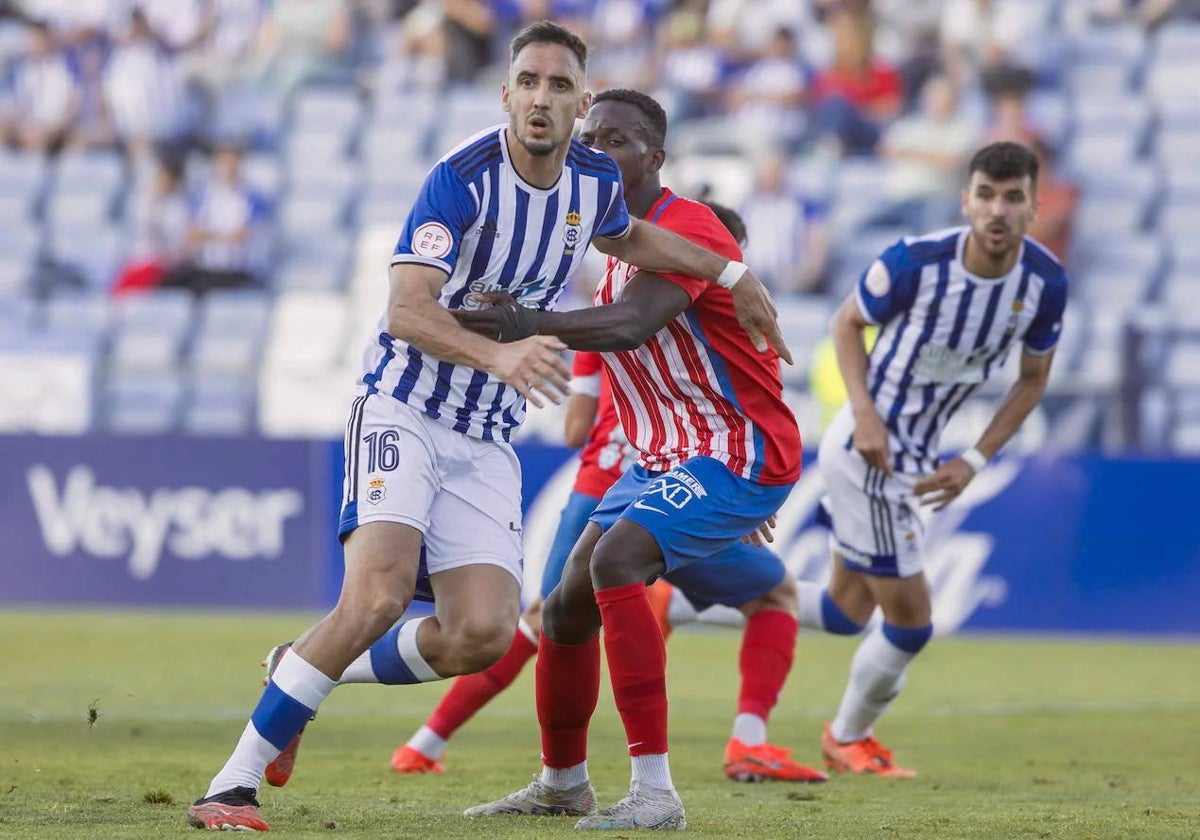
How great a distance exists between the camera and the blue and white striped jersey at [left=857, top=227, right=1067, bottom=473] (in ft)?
24.8

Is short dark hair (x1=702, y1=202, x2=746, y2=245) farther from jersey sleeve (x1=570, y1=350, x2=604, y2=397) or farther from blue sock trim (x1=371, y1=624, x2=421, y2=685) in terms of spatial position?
blue sock trim (x1=371, y1=624, x2=421, y2=685)

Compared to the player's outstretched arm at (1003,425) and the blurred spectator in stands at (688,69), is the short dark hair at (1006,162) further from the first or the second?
the blurred spectator in stands at (688,69)

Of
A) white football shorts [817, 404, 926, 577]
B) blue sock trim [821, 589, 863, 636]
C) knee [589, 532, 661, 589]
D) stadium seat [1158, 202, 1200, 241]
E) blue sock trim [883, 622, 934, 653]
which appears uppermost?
stadium seat [1158, 202, 1200, 241]

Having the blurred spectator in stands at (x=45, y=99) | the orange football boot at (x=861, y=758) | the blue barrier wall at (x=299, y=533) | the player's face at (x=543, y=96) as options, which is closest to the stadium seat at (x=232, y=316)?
the blue barrier wall at (x=299, y=533)

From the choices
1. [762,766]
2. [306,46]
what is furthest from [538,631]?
[306,46]

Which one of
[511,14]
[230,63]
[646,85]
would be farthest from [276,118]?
[646,85]

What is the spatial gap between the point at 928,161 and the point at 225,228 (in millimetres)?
6503

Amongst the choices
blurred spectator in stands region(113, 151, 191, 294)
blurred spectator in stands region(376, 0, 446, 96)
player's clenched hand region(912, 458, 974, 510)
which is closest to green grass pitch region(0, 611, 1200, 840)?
player's clenched hand region(912, 458, 974, 510)

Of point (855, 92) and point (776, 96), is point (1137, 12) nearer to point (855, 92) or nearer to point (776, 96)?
point (855, 92)

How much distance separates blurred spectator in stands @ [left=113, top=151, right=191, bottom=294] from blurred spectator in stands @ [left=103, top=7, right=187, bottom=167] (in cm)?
122

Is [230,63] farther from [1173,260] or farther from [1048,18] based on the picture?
[1173,260]

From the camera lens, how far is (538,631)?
7.40 meters

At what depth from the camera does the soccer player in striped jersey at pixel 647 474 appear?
5.59 meters

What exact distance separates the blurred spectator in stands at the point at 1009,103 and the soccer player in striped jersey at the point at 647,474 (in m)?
11.3
